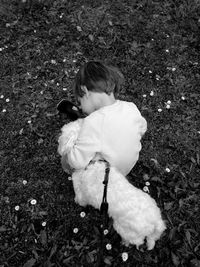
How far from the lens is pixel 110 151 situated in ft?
8.94

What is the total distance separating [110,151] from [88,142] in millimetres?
216

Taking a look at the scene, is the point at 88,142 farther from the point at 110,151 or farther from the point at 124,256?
the point at 124,256

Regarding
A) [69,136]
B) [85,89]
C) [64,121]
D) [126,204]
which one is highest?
[85,89]

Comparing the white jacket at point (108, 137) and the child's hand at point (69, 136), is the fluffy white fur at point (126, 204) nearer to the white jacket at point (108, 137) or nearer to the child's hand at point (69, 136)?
the child's hand at point (69, 136)

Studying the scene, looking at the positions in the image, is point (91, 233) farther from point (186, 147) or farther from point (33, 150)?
point (186, 147)

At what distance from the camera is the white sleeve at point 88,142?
2.64 metres

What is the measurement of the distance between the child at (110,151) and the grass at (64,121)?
71cm

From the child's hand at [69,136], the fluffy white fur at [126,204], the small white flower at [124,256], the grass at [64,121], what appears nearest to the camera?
the fluffy white fur at [126,204]

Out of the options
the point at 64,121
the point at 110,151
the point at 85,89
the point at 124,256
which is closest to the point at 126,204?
the point at 110,151

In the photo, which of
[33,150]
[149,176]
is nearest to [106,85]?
[149,176]

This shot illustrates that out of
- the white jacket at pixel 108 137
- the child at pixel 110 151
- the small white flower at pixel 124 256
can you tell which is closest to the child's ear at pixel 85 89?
the child at pixel 110 151

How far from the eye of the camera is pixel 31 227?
3.51 m

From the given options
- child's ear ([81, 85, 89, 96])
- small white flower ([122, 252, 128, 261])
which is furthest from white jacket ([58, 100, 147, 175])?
small white flower ([122, 252, 128, 261])

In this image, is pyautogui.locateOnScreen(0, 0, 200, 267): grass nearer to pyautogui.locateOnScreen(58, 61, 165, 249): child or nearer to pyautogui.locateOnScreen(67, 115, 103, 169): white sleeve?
pyautogui.locateOnScreen(58, 61, 165, 249): child
